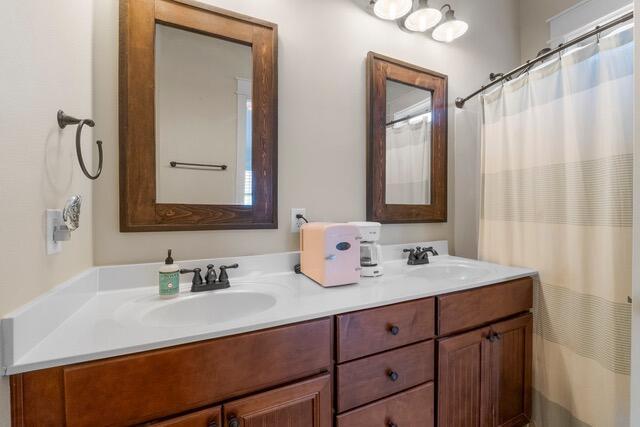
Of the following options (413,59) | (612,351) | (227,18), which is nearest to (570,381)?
(612,351)

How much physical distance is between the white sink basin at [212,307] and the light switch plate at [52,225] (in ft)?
1.09

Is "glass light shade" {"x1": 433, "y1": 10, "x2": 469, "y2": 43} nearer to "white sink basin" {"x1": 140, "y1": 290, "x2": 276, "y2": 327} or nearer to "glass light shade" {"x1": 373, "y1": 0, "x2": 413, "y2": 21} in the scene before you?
"glass light shade" {"x1": 373, "y1": 0, "x2": 413, "y2": 21}

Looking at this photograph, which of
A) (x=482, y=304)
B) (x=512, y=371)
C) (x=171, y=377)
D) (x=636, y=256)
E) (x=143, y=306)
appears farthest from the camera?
(x=512, y=371)

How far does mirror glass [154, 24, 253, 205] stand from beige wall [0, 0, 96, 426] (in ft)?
0.89

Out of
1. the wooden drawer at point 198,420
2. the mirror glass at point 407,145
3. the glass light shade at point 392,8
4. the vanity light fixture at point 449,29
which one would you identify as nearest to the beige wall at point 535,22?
the vanity light fixture at point 449,29

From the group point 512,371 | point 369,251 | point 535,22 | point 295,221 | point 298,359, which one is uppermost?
point 535,22

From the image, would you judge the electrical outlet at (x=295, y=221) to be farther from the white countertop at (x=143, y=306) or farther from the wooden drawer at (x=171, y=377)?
the wooden drawer at (x=171, y=377)

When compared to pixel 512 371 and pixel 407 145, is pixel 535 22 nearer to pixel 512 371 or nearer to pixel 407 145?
pixel 407 145

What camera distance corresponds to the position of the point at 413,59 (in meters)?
1.69

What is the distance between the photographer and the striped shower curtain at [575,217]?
111 cm

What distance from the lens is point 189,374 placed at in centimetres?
69

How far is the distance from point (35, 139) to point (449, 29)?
203 centimetres

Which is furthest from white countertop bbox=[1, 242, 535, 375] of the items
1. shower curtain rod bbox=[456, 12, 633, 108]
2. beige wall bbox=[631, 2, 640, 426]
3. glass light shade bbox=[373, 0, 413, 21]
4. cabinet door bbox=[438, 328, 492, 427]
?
glass light shade bbox=[373, 0, 413, 21]

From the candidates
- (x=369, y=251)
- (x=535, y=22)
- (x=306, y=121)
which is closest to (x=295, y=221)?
(x=369, y=251)
